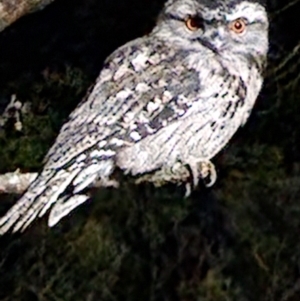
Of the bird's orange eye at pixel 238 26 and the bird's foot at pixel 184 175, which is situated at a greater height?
the bird's orange eye at pixel 238 26

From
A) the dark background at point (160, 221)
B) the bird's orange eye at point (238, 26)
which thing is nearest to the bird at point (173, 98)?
the bird's orange eye at point (238, 26)

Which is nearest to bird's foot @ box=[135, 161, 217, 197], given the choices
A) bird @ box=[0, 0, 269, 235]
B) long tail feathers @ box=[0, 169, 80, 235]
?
bird @ box=[0, 0, 269, 235]

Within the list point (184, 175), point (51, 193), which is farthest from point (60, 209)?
point (184, 175)

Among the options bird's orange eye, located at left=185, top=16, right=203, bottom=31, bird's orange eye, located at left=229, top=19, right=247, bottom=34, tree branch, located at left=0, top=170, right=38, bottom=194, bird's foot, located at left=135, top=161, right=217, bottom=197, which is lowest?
bird's foot, located at left=135, top=161, right=217, bottom=197

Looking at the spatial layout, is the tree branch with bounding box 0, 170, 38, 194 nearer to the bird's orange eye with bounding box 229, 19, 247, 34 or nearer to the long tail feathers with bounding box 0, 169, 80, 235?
the long tail feathers with bounding box 0, 169, 80, 235

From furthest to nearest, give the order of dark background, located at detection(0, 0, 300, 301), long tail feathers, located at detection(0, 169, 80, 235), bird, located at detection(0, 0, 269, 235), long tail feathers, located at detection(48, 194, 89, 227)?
dark background, located at detection(0, 0, 300, 301), bird, located at detection(0, 0, 269, 235), long tail feathers, located at detection(48, 194, 89, 227), long tail feathers, located at detection(0, 169, 80, 235)

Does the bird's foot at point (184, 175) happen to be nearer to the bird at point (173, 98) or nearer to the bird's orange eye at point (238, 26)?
the bird at point (173, 98)

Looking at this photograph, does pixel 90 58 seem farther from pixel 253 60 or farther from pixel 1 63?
pixel 253 60
